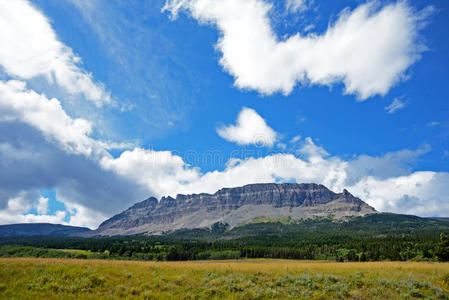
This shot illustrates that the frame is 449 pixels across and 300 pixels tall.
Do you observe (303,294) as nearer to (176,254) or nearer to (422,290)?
(422,290)

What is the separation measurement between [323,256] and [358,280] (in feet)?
483

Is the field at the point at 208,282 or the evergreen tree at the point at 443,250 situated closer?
the field at the point at 208,282

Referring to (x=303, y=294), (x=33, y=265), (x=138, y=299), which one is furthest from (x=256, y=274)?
(x=33, y=265)

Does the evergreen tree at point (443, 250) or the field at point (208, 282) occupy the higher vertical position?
the field at point (208, 282)

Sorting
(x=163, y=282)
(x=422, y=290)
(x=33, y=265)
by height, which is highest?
(x=33, y=265)

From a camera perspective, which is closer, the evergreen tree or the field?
the field

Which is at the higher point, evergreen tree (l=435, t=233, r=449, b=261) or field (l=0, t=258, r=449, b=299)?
field (l=0, t=258, r=449, b=299)

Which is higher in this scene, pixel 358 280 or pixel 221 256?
pixel 358 280

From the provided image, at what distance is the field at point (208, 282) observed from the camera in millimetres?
17641

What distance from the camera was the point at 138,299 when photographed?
16438 mm

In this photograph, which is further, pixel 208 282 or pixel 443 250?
pixel 443 250

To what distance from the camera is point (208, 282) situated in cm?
2031

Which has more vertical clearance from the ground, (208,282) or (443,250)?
(208,282)

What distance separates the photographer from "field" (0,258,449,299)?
17.6 meters
